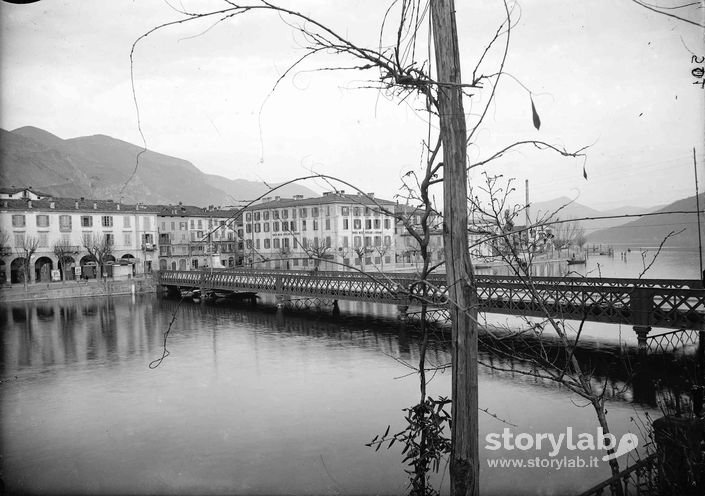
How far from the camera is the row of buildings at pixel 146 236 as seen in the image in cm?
4162

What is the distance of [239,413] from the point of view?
475 inches

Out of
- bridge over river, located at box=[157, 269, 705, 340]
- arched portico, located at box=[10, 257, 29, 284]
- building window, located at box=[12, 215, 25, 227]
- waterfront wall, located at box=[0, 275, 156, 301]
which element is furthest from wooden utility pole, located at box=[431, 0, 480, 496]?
building window, located at box=[12, 215, 25, 227]

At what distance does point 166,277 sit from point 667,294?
37.5m

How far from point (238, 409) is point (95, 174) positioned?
14168 cm

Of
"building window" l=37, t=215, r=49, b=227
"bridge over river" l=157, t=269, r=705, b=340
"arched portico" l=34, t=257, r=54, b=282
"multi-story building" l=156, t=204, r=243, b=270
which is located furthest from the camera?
"multi-story building" l=156, t=204, r=243, b=270

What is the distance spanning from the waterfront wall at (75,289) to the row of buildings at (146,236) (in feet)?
6.78

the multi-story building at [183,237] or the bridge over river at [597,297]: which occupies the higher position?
the multi-story building at [183,237]

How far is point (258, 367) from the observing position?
16.8 meters

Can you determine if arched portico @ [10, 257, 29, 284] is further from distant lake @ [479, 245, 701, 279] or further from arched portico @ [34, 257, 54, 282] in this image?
distant lake @ [479, 245, 701, 279]

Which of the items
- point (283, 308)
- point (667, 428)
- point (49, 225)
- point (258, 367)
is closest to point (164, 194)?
point (49, 225)

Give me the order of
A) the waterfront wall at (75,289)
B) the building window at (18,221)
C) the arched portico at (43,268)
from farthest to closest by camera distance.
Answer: the arched portico at (43,268), the building window at (18,221), the waterfront wall at (75,289)

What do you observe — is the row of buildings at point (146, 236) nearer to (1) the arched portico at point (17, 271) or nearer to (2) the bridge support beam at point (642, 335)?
(1) the arched portico at point (17, 271)

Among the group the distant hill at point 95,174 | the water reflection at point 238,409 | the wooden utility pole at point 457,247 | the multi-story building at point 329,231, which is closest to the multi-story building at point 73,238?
the distant hill at point 95,174

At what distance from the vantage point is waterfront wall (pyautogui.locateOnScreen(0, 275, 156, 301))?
35450 mm
